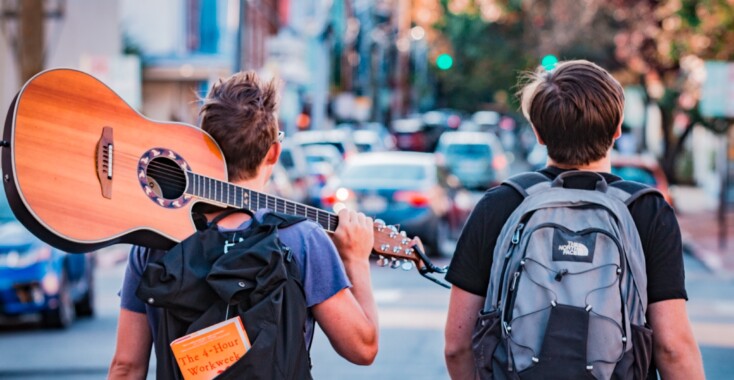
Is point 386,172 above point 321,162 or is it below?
above

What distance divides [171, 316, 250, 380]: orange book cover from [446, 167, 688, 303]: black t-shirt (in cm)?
71

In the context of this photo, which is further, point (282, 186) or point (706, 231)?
point (706, 231)

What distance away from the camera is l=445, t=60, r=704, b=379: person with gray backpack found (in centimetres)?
334

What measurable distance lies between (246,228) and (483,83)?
4913 centimetres

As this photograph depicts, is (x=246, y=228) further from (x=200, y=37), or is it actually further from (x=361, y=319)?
(x=200, y=37)

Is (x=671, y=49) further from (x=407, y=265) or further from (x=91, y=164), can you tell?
(x=91, y=164)

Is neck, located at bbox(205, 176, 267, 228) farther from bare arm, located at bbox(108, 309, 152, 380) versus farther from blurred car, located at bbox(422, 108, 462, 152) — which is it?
blurred car, located at bbox(422, 108, 462, 152)

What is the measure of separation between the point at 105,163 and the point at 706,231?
24.1 metres

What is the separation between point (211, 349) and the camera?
3.32 metres

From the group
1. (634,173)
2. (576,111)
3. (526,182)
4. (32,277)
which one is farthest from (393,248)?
(634,173)

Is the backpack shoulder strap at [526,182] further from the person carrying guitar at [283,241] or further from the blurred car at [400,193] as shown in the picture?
the blurred car at [400,193]

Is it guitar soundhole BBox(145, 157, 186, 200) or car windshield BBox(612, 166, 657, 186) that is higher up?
guitar soundhole BBox(145, 157, 186, 200)

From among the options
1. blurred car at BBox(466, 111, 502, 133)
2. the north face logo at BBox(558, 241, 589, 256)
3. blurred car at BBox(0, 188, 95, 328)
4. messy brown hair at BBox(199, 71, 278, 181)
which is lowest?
blurred car at BBox(466, 111, 502, 133)

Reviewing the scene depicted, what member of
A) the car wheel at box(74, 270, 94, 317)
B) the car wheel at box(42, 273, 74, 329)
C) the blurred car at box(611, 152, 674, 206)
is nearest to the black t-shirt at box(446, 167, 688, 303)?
the car wheel at box(42, 273, 74, 329)
